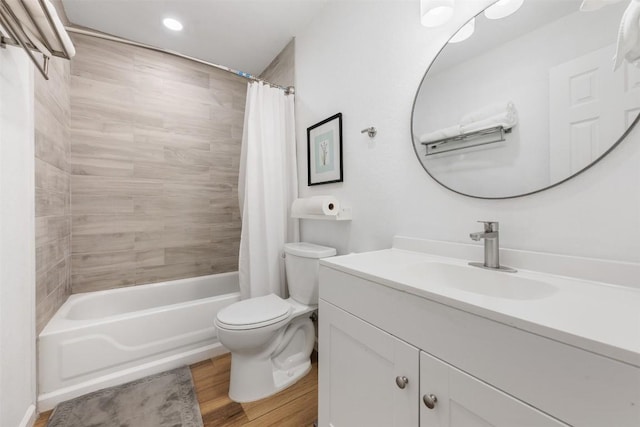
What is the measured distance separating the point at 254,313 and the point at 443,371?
3.35ft

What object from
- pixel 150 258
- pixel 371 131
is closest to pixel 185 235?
pixel 150 258

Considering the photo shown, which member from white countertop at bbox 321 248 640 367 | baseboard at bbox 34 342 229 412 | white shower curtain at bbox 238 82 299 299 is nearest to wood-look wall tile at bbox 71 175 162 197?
white shower curtain at bbox 238 82 299 299

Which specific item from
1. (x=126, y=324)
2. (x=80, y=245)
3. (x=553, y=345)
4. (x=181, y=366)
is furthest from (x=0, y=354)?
(x=553, y=345)

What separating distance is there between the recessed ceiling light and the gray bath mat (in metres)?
2.44

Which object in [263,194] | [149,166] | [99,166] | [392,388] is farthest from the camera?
[149,166]

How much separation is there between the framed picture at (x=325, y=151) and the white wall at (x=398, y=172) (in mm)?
60

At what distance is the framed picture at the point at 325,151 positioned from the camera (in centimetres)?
157

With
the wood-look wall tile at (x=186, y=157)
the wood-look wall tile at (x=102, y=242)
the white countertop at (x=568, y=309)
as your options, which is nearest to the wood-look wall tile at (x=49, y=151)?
the wood-look wall tile at (x=102, y=242)

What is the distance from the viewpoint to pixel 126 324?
150 cm

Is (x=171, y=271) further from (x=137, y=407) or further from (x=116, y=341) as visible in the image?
(x=137, y=407)

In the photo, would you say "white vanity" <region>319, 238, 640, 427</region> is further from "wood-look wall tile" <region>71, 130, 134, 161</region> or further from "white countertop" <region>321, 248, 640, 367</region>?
"wood-look wall tile" <region>71, 130, 134, 161</region>

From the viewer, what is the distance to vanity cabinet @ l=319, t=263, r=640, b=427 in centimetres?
40

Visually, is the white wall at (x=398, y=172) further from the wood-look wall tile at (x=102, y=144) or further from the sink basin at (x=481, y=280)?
the wood-look wall tile at (x=102, y=144)

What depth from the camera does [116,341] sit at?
147 cm
